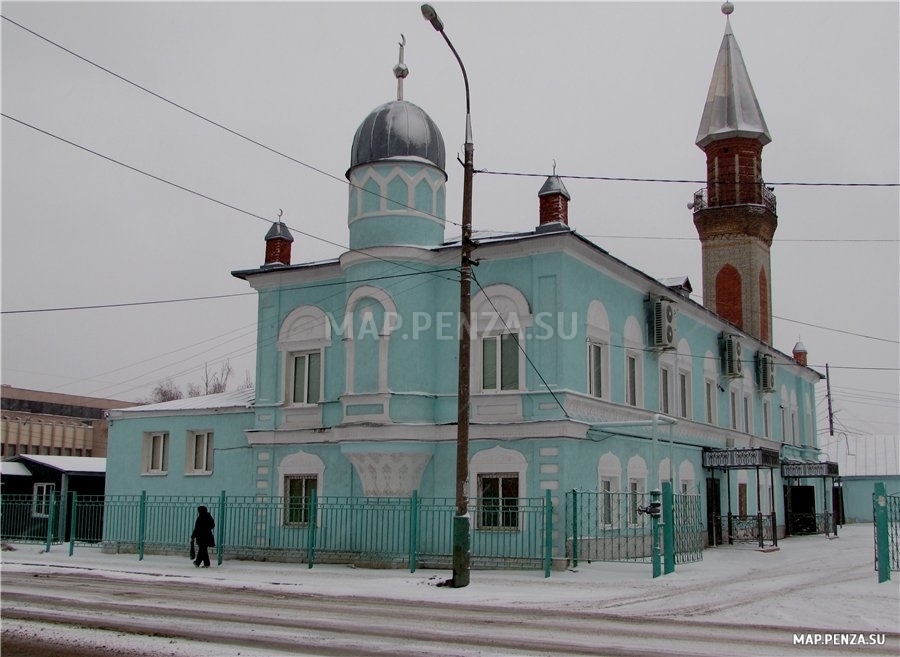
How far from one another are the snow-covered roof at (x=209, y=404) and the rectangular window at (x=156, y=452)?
0.78 meters

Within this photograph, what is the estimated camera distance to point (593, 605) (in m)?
14.9

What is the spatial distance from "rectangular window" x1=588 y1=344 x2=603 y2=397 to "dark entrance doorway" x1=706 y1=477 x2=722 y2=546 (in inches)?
334

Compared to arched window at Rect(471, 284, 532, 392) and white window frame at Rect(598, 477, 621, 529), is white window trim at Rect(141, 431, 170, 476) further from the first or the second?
white window frame at Rect(598, 477, 621, 529)

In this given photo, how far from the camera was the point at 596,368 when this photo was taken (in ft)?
77.1

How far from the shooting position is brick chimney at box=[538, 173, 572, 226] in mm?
22766

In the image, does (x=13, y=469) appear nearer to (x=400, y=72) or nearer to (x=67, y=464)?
(x=67, y=464)

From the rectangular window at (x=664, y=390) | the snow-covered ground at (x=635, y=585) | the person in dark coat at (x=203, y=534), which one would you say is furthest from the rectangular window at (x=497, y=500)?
the rectangular window at (x=664, y=390)

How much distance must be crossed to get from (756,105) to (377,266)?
26.0m

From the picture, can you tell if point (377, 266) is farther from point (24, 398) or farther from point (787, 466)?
point (24, 398)

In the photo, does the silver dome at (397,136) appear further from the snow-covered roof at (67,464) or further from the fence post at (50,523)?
the snow-covered roof at (67,464)

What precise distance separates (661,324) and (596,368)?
326 centimetres

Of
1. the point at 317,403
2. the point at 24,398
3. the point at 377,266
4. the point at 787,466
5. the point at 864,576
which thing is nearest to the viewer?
the point at 864,576

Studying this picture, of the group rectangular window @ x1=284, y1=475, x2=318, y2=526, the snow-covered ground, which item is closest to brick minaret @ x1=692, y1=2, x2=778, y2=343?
the snow-covered ground

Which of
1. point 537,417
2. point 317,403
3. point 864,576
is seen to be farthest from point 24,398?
point 864,576
